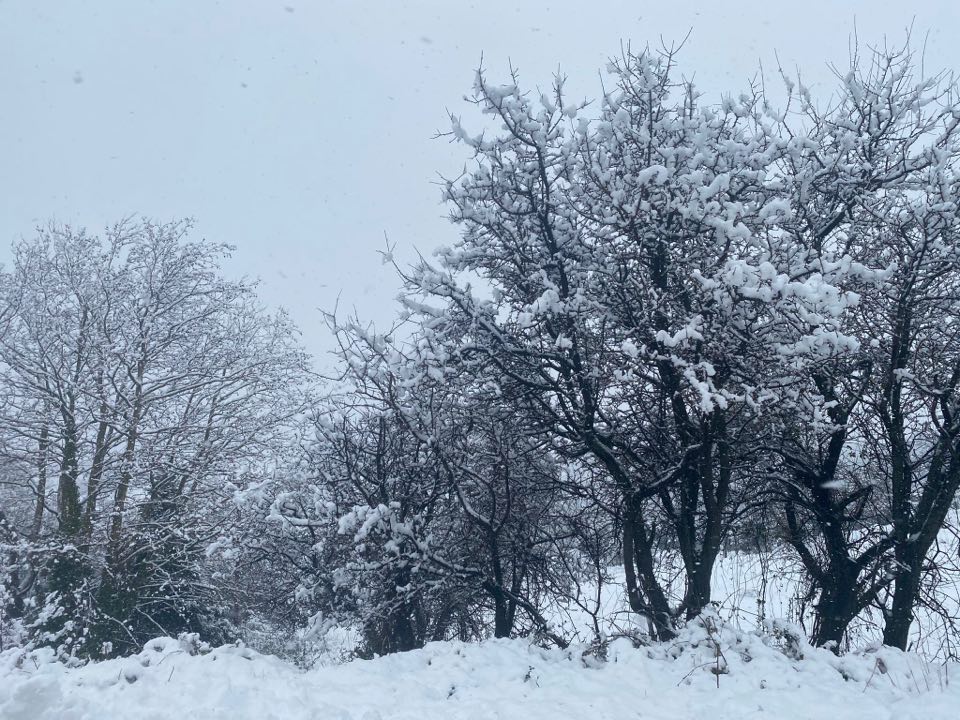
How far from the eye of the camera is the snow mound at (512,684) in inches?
200

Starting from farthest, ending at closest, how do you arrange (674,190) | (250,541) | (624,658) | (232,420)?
1. (232,420)
2. (250,541)
3. (674,190)
4. (624,658)

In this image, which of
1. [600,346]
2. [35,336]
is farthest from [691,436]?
[35,336]

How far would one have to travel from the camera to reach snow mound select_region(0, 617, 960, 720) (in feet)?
16.7

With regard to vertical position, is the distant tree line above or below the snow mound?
above

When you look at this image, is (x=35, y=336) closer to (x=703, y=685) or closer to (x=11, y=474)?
(x=11, y=474)

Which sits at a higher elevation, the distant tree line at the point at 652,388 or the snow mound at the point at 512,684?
the distant tree line at the point at 652,388

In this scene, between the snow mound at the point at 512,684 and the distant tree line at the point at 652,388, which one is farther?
the distant tree line at the point at 652,388

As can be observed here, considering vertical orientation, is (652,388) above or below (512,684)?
above

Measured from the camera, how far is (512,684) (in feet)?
19.5

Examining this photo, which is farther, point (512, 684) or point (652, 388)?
point (652, 388)

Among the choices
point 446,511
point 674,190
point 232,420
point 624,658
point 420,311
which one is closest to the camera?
point 624,658

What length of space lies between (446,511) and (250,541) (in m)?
3.16

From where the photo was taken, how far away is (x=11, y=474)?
17.4 m

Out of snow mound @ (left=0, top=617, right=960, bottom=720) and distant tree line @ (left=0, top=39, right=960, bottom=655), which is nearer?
snow mound @ (left=0, top=617, right=960, bottom=720)
